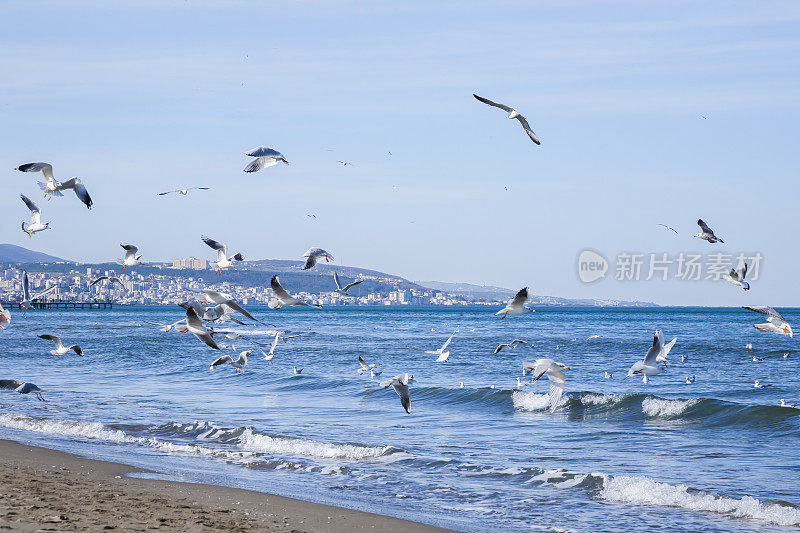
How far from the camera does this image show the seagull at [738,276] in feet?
45.8

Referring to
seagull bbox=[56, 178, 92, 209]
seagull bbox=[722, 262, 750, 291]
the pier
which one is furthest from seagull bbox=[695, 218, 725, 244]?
the pier

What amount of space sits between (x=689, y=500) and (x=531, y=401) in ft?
33.6

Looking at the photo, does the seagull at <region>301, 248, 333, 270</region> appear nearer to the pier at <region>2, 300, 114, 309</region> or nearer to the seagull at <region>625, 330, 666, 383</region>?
the seagull at <region>625, 330, 666, 383</region>

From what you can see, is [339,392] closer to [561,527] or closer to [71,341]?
[561,527]

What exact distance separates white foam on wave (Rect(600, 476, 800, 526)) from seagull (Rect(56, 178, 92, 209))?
8132 millimetres

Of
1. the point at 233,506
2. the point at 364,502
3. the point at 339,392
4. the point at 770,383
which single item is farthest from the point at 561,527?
the point at 770,383

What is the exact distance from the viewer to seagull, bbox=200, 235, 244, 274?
12328mm

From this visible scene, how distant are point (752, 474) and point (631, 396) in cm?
873

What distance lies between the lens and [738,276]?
555 inches

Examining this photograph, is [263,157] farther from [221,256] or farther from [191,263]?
[191,263]

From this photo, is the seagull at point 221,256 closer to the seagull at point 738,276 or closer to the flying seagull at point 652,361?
the flying seagull at point 652,361

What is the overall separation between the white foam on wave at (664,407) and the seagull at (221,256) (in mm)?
10944

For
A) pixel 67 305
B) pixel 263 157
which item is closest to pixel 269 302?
pixel 263 157

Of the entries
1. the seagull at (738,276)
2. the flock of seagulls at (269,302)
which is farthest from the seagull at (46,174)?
the seagull at (738,276)
